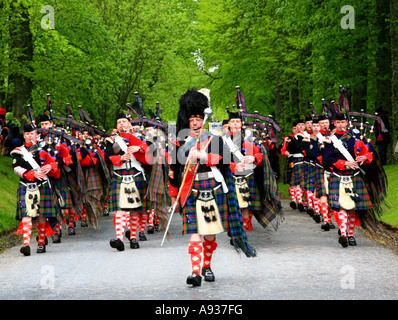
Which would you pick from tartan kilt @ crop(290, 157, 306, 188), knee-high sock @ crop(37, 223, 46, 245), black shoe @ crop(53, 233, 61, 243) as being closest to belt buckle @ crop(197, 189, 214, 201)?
knee-high sock @ crop(37, 223, 46, 245)

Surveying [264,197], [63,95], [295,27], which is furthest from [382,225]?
[63,95]

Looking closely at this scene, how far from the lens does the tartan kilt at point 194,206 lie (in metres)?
7.32

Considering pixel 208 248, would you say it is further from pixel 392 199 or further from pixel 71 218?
pixel 392 199

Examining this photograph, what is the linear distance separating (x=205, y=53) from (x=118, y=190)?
24566 millimetres

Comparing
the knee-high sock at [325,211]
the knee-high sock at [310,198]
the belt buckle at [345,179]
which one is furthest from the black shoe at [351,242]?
the knee-high sock at [310,198]

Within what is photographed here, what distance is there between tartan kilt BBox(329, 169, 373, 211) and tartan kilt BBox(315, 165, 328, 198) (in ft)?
6.27

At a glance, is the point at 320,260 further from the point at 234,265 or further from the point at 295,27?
the point at 295,27

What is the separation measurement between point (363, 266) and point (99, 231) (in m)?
6.36

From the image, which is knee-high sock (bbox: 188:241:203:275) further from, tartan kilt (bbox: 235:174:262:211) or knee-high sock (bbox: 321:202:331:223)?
knee-high sock (bbox: 321:202:331:223)

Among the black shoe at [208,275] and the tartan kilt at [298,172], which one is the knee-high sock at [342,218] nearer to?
the black shoe at [208,275]

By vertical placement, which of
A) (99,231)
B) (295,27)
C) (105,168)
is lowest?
(99,231)

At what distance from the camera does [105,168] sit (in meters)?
14.4

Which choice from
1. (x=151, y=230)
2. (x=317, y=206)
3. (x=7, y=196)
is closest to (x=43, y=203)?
(x=151, y=230)
